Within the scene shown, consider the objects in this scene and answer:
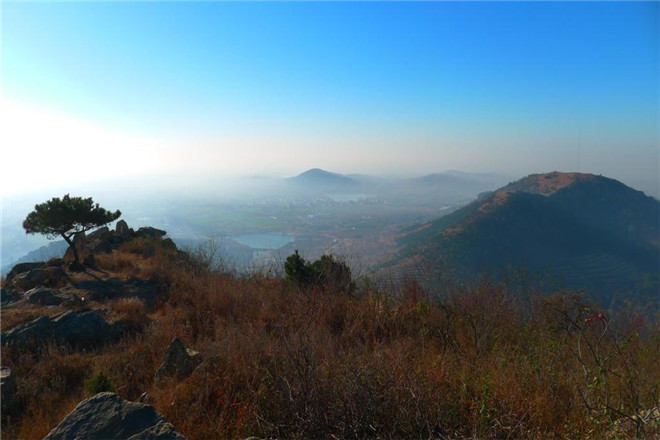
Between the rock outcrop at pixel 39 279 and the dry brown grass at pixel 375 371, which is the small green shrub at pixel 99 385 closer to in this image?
the dry brown grass at pixel 375 371

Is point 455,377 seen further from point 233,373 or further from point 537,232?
point 537,232

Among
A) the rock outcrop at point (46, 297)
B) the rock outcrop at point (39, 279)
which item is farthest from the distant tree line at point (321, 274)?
the rock outcrop at point (39, 279)

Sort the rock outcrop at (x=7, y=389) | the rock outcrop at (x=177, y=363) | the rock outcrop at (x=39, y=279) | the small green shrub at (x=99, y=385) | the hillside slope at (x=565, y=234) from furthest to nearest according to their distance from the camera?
the hillside slope at (x=565, y=234), the rock outcrop at (x=39, y=279), the rock outcrop at (x=177, y=363), the rock outcrop at (x=7, y=389), the small green shrub at (x=99, y=385)

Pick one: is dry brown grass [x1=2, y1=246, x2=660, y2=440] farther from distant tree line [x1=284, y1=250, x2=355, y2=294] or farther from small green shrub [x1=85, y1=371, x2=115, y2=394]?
distant tree line [x1=284, y1=250, x2=355, y2=294]

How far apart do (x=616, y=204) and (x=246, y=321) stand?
219ft

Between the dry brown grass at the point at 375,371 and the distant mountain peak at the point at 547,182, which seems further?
the distant mountain peak at the point at 547,182

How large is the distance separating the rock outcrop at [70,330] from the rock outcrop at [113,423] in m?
Answer: 2.54

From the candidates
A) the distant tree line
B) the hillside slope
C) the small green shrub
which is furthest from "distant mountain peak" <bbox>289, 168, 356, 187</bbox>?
the small green shrub

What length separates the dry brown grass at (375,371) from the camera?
95.0 inches

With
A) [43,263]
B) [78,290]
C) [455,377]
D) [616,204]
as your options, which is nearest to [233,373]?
[455,377]

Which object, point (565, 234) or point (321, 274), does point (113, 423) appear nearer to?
point (321, 274)

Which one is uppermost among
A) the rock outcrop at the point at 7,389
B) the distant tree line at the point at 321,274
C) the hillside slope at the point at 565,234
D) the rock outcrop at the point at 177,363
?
the distant tree line at the point at 321,274

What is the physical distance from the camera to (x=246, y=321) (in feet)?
15.2

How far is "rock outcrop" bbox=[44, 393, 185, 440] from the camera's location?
210 cm
